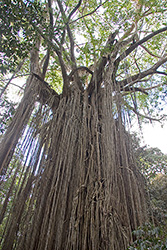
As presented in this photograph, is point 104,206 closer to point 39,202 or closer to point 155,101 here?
point 39,202

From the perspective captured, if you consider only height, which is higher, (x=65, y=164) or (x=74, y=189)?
(x=65, y=164)

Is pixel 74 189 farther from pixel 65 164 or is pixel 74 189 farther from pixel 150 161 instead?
pixel 150 161

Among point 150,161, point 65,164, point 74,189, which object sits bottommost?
point 74,189

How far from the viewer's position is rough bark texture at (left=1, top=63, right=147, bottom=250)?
176 centimetres

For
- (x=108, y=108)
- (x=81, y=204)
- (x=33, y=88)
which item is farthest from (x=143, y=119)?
(x=81, y=204)

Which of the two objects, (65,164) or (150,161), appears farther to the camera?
(150,161)

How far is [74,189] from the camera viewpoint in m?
2.10

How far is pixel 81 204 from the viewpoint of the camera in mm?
1999

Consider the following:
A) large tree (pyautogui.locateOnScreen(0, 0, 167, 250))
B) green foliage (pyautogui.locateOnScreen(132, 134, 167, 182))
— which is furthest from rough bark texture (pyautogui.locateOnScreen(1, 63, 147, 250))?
green foliage (pyautogui.locateOnScreen(132, 134, 167, 182))

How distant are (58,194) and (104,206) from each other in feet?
1.68

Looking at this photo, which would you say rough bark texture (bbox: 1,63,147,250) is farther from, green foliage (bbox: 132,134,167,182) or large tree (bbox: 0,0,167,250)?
green foliage (bbox: 132,134,167,182)

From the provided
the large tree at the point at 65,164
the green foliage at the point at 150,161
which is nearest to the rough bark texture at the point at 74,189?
the large tree at the point at 65,164

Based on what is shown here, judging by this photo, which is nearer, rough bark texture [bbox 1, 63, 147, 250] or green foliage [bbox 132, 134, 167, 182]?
rough bark texture [bbox 1, 63, 147, 250]

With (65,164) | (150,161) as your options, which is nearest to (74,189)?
(65,164)
